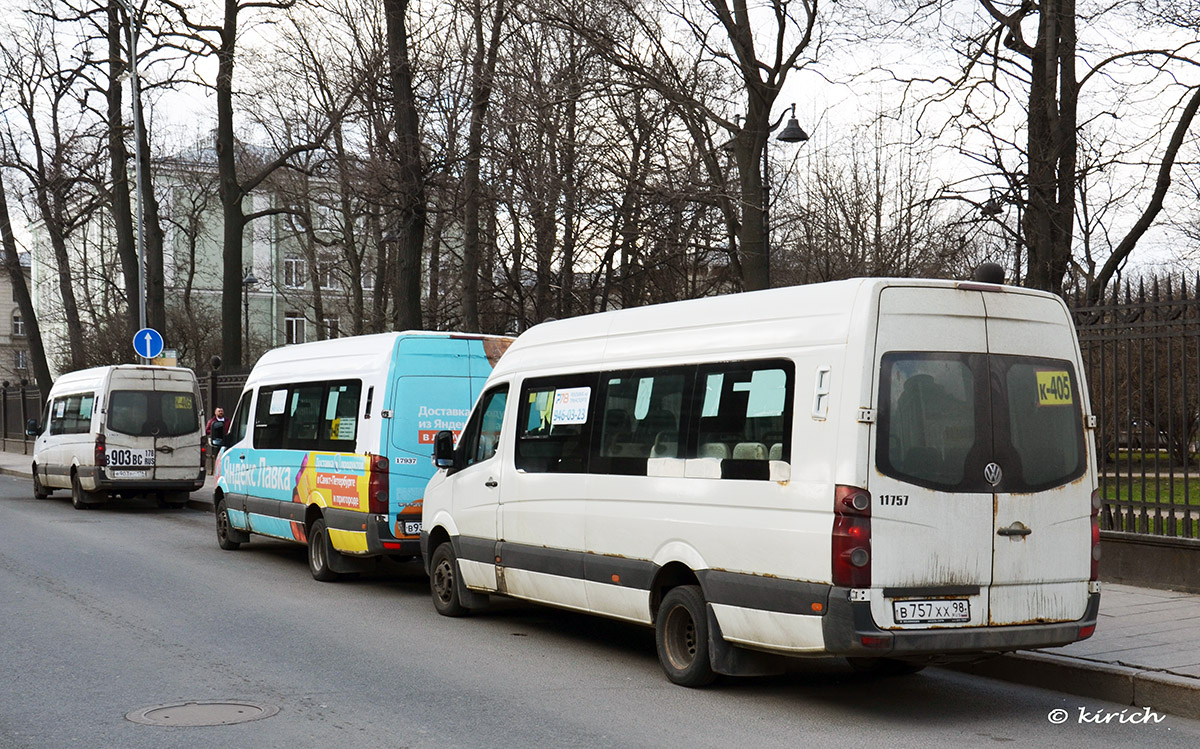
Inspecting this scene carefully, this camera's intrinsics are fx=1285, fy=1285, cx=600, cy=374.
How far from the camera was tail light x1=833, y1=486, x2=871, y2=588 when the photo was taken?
6645 mm

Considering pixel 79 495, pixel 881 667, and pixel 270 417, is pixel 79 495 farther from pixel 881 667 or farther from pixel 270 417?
pixel 881 667

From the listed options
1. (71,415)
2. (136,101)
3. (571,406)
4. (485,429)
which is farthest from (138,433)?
(571,406)

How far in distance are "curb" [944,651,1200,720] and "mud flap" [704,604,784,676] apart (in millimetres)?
1692

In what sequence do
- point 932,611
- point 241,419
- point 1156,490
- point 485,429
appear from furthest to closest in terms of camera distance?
1. point 241,419
2. point 1156,490
3. point 485,429
4. point 932,611

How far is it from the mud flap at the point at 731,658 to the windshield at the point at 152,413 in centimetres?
1658

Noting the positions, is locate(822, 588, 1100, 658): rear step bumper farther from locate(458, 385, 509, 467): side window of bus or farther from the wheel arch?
locate(458, 385, 509, 467): side window of bus

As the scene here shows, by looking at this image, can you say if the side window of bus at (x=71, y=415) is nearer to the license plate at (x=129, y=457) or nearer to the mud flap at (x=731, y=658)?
the license plate at (x=129, y=457)

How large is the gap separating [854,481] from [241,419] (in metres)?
10.1

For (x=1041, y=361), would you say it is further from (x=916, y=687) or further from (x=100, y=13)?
(x=100, y=13)

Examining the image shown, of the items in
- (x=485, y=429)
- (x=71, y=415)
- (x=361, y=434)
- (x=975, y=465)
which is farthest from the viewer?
(x=71, y=415)

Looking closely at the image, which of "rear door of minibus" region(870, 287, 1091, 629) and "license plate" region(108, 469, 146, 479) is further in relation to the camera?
"license plate" region(108, 469, 146, 479)

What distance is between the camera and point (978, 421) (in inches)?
278

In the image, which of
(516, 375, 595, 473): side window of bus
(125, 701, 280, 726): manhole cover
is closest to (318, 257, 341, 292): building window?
(516, 375, 595, 473): side window of bus

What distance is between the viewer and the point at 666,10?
17.0m
